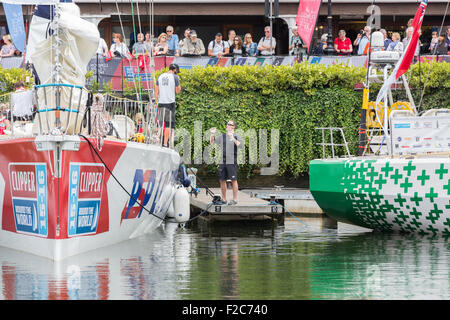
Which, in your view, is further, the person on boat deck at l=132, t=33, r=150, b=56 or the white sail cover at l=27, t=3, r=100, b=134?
the person on boat deck at l=132, t=33, r=150, b=56

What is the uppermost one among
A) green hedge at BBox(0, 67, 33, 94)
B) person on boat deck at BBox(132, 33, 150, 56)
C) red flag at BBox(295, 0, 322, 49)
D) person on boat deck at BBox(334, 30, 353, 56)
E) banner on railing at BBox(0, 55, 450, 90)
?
red flag at BBox(295, 0, 322, 49)

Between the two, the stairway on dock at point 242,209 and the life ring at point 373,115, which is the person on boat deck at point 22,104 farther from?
the life ring at point 373,115

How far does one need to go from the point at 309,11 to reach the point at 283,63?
2.30 m

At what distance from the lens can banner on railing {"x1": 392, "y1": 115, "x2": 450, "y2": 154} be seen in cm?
1373

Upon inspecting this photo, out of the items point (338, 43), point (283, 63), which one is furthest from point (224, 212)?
point (338, 43)

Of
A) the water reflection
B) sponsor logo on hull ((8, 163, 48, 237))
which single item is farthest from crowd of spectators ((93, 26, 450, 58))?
sponsor logo on hull ((8, 163, 48, 237))

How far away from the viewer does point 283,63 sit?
2198 centimetres

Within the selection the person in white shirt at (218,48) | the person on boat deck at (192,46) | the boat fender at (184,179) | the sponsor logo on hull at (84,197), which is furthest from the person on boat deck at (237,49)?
the sponsor logo on hull at (84,197)

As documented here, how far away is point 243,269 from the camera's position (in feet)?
34.4

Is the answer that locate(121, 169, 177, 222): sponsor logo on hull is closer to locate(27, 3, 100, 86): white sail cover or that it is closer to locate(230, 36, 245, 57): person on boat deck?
locate(27, 3, 100, 86): white sail cover

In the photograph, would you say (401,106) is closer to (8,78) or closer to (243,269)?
(243,269)

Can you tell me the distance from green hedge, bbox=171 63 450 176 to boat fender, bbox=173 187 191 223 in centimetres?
452

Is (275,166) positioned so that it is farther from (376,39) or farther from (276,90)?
(376,39)

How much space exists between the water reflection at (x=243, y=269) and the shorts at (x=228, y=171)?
1.45 m
